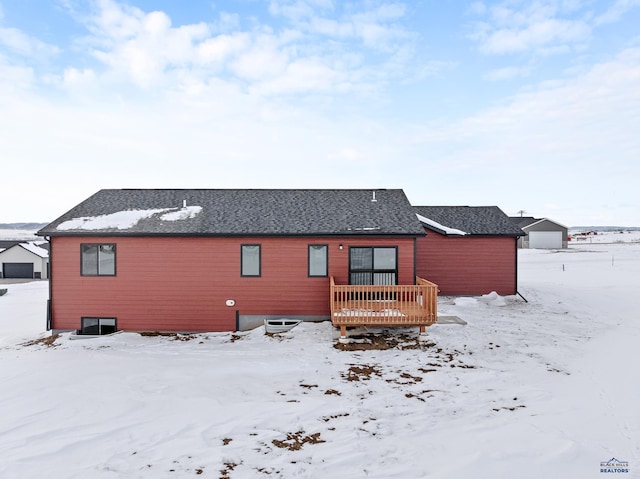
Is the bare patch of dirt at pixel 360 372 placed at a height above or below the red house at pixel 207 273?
below

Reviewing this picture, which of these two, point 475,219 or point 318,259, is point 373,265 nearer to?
point 318,259

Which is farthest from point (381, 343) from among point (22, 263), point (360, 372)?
point (22, 263)

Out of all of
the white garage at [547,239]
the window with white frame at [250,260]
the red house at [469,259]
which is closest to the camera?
the window with white frame at [250,260]

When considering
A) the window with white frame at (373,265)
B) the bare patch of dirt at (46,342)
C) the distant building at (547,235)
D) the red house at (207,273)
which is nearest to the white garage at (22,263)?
the bare patch of dirt at (46,342)

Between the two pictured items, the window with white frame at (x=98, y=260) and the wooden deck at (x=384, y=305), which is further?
the window with white frame at (x=98, y=260)

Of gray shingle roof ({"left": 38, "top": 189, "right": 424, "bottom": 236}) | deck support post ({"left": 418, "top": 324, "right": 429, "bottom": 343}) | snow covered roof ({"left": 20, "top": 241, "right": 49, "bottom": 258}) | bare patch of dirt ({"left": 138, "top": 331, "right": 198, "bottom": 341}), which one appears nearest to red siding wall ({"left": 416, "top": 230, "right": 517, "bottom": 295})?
gray shingle roof ({"left": 38, "top": 189, "right": 424, "bottom": 236})

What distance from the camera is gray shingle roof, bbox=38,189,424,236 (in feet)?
36.2

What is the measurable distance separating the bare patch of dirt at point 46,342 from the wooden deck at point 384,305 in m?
8.71

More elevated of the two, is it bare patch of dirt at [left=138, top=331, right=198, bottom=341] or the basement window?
the basement window

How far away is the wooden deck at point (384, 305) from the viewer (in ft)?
30.8

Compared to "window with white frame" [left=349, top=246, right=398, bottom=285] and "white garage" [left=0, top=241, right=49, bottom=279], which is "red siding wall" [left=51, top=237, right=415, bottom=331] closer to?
"window with white frame" [left=349, top=246, right=398, bottom=285]

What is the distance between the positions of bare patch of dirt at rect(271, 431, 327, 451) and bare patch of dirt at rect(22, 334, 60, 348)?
904cm

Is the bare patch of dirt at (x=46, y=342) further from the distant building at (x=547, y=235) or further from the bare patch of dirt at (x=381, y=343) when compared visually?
the distant building at (x=547, y=235)

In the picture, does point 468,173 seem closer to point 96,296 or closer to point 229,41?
point 229,41
